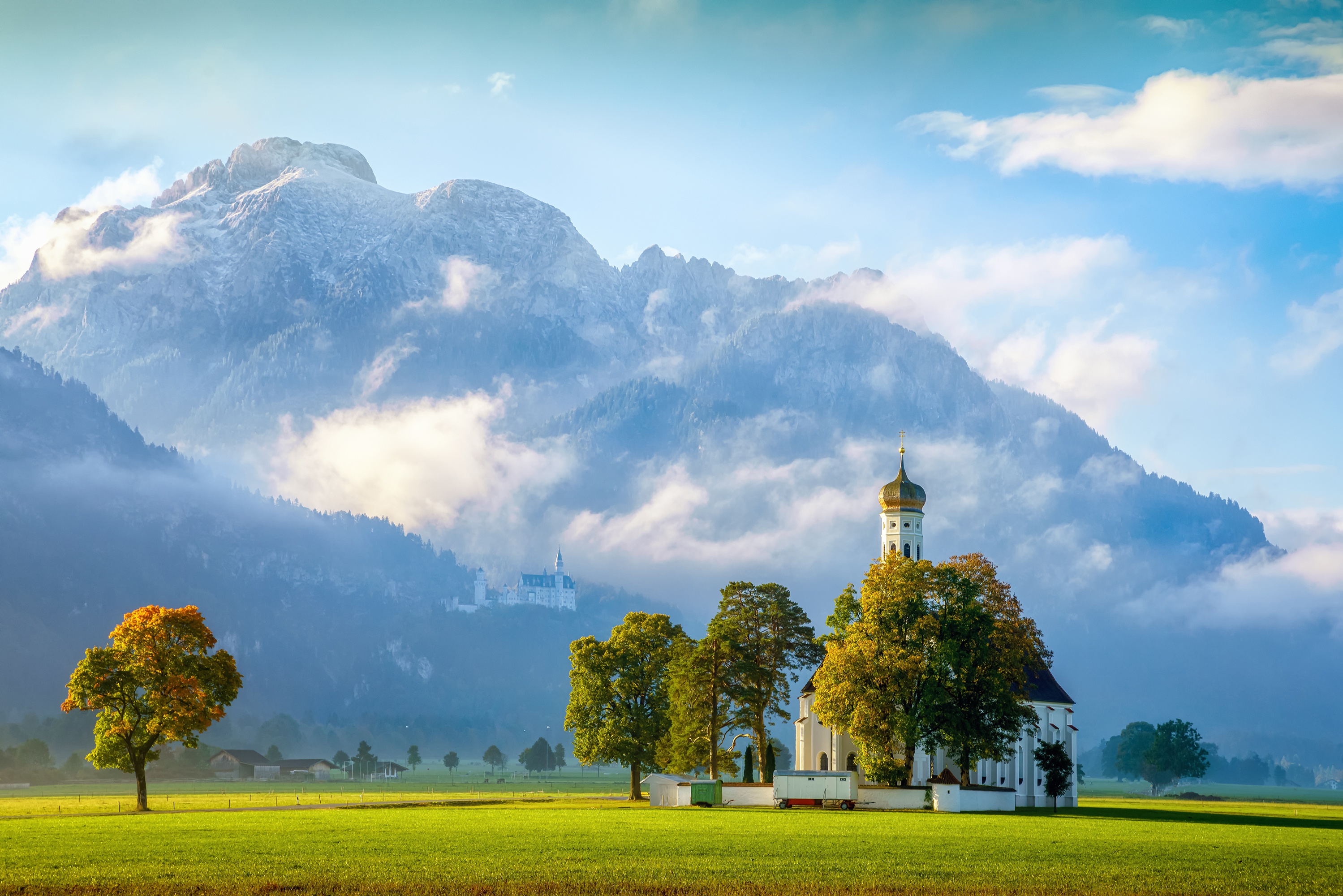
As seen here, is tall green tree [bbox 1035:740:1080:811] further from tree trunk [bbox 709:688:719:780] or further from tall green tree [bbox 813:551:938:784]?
tree trunk [bbox 709:688:719:780]

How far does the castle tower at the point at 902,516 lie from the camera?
13225cm

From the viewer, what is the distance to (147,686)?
94.8 metres

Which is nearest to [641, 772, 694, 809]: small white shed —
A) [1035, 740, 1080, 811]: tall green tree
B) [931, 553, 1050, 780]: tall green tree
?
[931, 553, 1050, 780]: tall green tree

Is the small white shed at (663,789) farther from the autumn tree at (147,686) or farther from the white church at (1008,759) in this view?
the autumn tree at (147,686)

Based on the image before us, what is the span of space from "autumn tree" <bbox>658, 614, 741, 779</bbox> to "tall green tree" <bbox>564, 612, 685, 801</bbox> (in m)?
1.83

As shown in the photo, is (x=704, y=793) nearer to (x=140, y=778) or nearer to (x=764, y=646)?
(x=764, y=646)

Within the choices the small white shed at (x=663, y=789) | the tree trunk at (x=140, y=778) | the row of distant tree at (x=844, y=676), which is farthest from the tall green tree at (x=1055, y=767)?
the tree trunk at (x=140, y=778)

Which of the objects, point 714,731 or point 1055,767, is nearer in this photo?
point 1055,767

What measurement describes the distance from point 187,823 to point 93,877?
106 feet

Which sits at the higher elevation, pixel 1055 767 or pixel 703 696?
pixel 703 696

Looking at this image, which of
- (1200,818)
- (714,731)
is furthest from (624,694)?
(1200,818)

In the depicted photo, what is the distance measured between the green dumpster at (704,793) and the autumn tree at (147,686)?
1407 inches

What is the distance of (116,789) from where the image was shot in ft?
557

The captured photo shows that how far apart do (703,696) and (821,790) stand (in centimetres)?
1557
